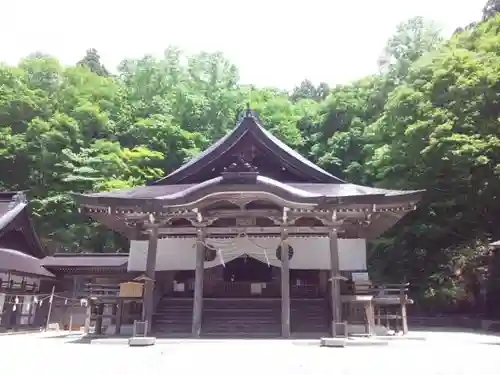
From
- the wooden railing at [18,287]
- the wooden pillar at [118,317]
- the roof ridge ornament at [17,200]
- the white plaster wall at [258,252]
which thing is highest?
the roof ridge ornament at [17,200]

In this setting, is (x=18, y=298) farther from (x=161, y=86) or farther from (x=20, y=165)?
(x=161, y=86)

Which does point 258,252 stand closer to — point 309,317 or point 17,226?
point 309,317

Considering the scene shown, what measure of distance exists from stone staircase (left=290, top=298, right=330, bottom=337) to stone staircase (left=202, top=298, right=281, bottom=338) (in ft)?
1.58

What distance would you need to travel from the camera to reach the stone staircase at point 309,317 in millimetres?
13461

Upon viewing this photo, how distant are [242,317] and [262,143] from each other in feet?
19.1

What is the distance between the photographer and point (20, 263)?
18.8 meters

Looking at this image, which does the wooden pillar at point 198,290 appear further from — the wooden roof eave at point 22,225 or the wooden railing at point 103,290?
the wooden roof eave at point 22,225

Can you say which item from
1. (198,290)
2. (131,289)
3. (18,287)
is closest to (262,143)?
(198,290)

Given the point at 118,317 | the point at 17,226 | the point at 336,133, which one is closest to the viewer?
the point at 118,317

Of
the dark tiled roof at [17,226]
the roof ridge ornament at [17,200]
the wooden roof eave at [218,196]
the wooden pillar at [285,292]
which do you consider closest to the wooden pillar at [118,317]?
the wooden roof eave at [218,196]

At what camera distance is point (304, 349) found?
9.54 meters

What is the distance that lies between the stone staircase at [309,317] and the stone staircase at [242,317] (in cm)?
48

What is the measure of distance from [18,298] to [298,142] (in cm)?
2082

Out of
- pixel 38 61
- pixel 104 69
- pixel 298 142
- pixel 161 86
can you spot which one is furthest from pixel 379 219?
pixel 104 69
